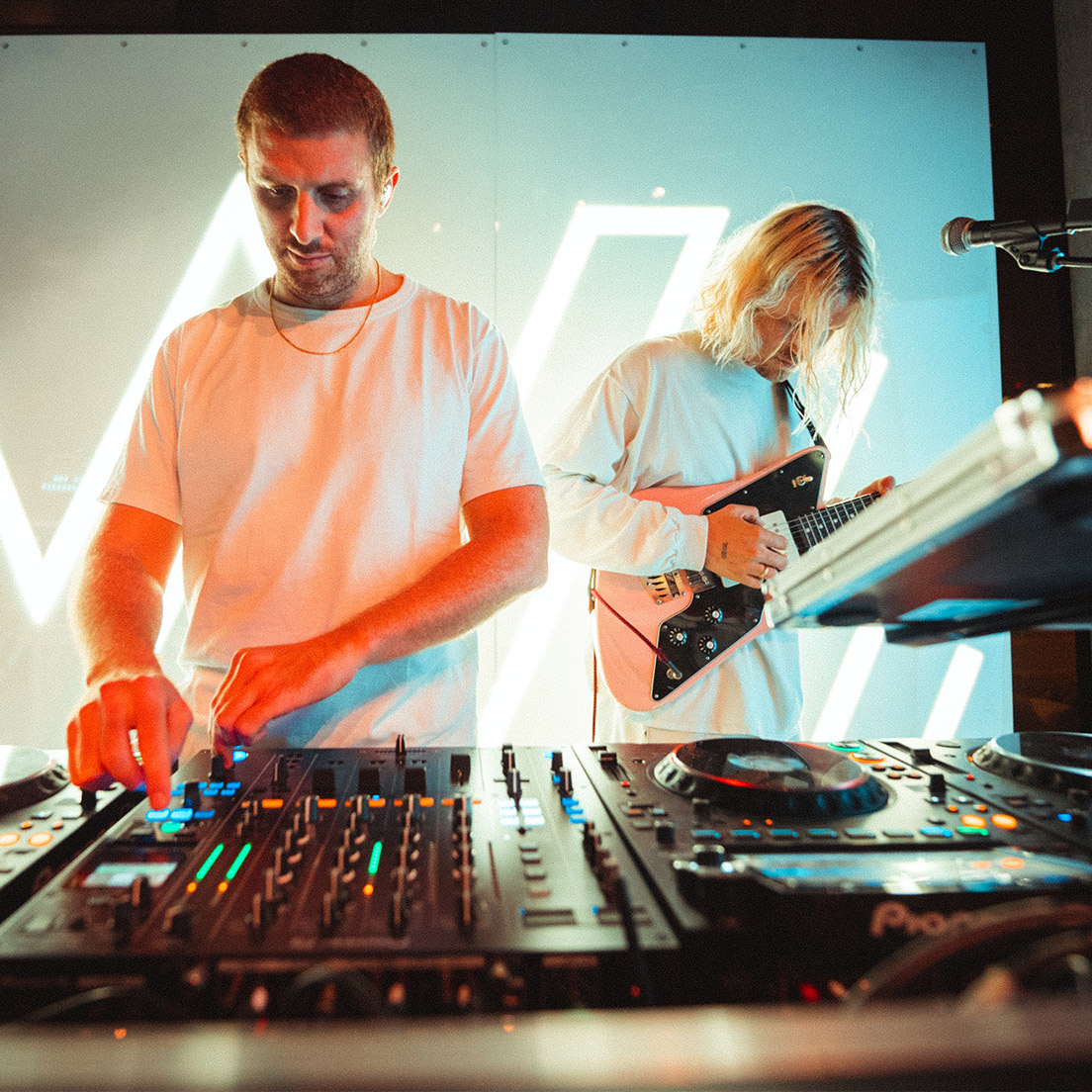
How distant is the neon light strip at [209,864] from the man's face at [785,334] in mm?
1722

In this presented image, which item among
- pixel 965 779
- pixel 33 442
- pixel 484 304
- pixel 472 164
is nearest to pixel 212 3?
pixel 472 164

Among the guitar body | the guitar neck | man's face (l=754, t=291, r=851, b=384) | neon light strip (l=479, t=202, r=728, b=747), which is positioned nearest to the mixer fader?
the guitar body

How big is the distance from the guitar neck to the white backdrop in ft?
3.14

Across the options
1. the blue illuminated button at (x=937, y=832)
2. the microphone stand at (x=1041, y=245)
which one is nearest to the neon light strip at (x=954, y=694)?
the microphone stand at (x=1041, y=245)

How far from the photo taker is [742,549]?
1.96 m

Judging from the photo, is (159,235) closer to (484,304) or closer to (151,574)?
(484,304)

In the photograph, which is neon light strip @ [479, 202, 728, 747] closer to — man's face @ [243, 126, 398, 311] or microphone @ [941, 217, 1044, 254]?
man's face @ [243, 126, 398, 311]

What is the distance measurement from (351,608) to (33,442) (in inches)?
89.9

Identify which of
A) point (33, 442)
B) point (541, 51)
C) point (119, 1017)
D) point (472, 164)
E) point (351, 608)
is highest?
point (541, 51)

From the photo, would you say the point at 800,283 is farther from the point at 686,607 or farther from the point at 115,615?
the point at 115,615

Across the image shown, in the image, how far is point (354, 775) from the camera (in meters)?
0.92

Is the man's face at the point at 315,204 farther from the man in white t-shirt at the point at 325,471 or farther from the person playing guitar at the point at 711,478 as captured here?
the person playing guitar at the point at 711,478

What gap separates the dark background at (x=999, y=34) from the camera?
113 inches

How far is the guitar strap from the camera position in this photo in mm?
2156
